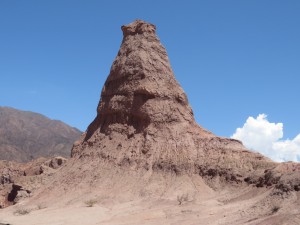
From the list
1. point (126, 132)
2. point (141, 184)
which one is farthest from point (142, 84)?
point (141, 184)

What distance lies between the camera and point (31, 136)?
130 meters

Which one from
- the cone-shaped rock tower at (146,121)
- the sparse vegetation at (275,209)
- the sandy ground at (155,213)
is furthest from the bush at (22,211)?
the sparse vegetation at (275,209)

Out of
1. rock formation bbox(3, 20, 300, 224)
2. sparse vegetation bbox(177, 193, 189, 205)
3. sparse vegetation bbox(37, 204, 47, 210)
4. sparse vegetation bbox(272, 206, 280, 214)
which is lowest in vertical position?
sparse vegetation bbox(37, 204, 47, 210)

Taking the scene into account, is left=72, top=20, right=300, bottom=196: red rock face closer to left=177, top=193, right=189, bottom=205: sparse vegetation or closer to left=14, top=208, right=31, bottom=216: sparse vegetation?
left=177, top=193, right=189, bottom=205: sparse vegetation

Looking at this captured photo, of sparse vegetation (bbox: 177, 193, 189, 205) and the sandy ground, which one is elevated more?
sparse vegetation (bbox: 177, 193, 189, 205)

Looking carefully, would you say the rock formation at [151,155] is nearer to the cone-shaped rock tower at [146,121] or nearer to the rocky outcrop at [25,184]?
the cone-shaped rock tower at [146,121]

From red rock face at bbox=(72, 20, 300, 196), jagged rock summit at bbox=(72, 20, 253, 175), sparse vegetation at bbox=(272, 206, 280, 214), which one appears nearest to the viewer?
sparse vegetation at bbox=(272, 206, 280, 214)

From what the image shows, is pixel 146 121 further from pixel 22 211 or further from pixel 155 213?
pixel 22 211

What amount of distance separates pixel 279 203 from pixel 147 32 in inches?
805

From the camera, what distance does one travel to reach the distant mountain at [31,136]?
108m

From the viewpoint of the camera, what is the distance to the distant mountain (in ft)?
354

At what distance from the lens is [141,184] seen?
29.6 meters

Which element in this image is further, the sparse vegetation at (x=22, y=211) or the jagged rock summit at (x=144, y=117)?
the jagged rock summit at (x=144, y=117)

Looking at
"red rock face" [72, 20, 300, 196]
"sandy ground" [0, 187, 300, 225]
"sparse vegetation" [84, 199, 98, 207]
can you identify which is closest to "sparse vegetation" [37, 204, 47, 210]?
"sandy ground" [0, 187, 300, 225]
